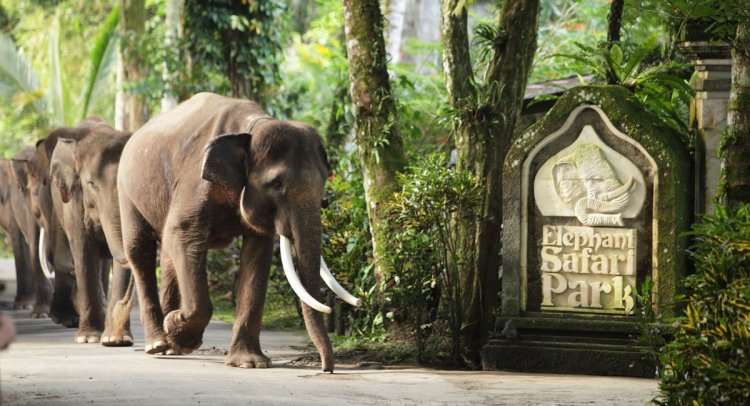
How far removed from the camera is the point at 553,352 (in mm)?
11156

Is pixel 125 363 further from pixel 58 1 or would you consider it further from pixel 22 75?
pixel 58 1

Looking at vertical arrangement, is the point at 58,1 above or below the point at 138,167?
above

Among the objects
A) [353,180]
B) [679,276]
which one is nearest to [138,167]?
[353,180]

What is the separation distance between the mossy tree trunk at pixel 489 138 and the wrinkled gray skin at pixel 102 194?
11.0 ft

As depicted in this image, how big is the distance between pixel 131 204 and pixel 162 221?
56cm

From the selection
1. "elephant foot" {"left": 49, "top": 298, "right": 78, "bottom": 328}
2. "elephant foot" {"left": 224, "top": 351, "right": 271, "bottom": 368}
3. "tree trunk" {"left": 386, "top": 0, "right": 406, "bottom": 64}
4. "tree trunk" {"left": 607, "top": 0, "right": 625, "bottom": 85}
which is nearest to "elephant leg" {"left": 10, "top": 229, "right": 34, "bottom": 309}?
"elephant foot" {"left": 49, "top": 298, "right": 78, "bottom": 328}

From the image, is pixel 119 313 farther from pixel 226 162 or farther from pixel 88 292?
pixel 226 162

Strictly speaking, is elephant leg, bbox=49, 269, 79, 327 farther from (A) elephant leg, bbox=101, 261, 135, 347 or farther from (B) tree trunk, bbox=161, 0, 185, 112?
(B) tree trunk, bbox=161, 0, 185, 112

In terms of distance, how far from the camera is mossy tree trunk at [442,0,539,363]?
12.0 m

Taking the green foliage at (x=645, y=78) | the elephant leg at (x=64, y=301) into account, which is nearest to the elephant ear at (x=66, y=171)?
the elephant leg at (x=64, y=301)

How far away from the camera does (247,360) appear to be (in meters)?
10.8

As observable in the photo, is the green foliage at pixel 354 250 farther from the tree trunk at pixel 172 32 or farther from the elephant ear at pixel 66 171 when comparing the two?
the tree trunk at pixel 172 32

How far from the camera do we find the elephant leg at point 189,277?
10656mm

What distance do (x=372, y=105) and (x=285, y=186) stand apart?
3.05m
